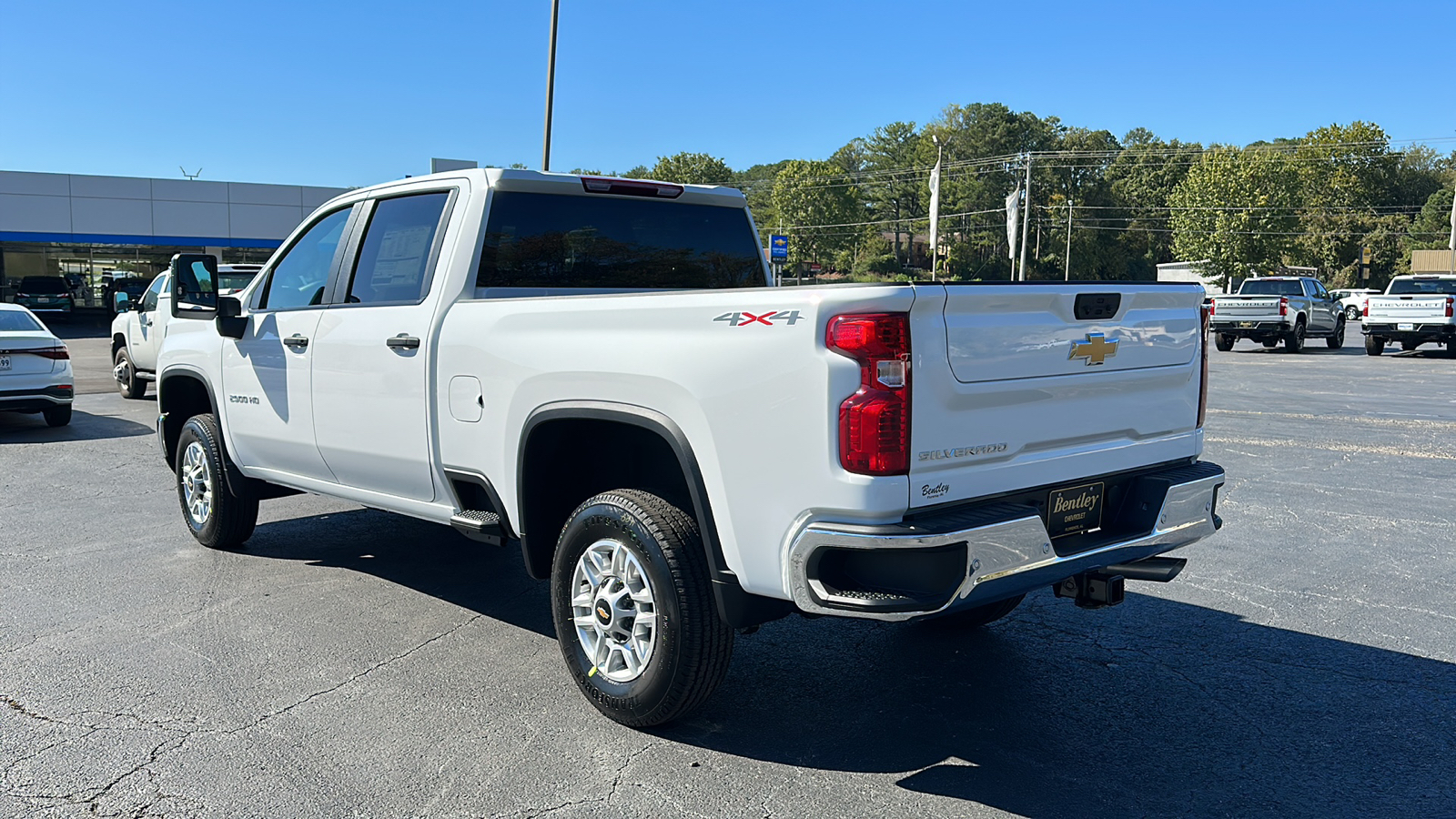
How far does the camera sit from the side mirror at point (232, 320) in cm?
587

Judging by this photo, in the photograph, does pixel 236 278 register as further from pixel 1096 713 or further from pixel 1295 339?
pixel 1295 339

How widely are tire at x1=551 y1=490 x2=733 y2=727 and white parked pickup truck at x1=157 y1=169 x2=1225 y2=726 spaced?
1 cm

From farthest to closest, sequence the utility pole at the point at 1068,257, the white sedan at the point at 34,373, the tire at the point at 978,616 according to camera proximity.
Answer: the utility pole at the point at 1068,257 < the white sedan at the point at 34,373 < the tire at the point at 978,616

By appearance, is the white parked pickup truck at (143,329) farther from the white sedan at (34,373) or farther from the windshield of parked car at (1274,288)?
the windshield of parked car at (1274,288)

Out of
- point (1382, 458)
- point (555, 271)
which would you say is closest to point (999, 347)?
point (555, 271)

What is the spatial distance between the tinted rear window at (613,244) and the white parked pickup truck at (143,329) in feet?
30.0

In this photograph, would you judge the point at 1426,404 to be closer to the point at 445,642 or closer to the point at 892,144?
the point at 445,642

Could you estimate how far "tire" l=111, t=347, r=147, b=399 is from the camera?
593 inches

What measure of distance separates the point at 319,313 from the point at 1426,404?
1492cm

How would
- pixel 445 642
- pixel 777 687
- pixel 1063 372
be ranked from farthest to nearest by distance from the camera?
1. pixel 445 642
2. pixel 777 687
3. pixel 1063 372

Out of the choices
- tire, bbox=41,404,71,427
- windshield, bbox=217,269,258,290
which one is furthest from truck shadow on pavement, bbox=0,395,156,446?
windshield, bbox=217,269,258,290

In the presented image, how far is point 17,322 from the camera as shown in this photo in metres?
12.5

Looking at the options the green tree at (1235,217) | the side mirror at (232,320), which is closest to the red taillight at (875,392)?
the side mirror at (232,320)

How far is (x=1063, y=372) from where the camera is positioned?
3660 millimetres
